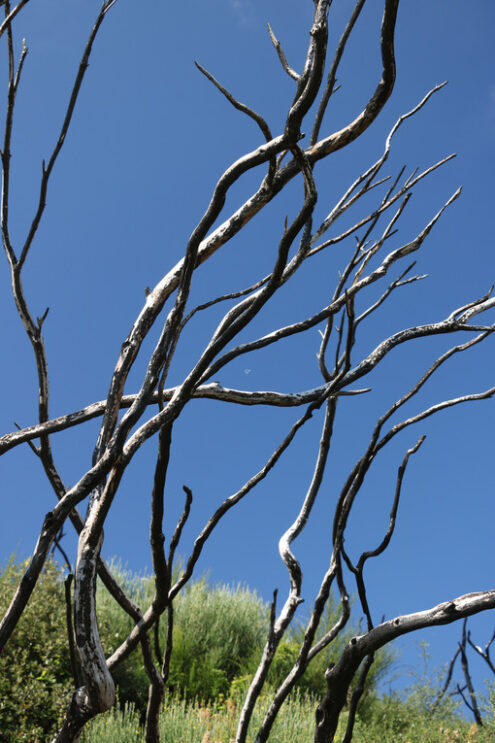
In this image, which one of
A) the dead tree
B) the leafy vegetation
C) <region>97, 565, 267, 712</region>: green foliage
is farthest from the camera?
<region>97, 565, 267, 712</region>: green foliage

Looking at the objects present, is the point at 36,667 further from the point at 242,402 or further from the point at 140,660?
the point at 242,402

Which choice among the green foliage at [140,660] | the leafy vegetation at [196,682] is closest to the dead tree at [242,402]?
the leafy vegetation at [196,682]

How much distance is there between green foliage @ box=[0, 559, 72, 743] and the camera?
4645 millimetres

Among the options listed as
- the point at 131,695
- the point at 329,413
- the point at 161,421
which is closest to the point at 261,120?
the point at 161,421

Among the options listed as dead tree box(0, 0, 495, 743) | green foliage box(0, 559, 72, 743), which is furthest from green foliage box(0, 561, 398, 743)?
dead tree box(0, 0, 495, 743)

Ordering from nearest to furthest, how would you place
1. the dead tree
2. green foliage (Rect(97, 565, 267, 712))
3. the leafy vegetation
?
1. the dead tree
2. the leafy vegetation
3. green foliage (Rect(97, 565, 267, 712))

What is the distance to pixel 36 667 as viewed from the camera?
16.3ft

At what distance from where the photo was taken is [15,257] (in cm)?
194

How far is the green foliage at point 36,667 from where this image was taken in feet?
15.2

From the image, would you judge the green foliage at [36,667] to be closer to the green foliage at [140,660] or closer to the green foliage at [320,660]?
the green foliage at [140,660]

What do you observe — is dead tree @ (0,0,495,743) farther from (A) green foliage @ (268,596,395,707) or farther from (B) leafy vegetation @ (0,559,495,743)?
(A) green foliage @ (268,596,395,707)

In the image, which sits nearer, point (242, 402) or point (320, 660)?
point (242, 402)

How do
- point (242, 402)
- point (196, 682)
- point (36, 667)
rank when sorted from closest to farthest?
point (242, 402)
point (36, 667)
point (196, 682)

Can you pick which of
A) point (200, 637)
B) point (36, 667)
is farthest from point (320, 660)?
point (36, 667)
